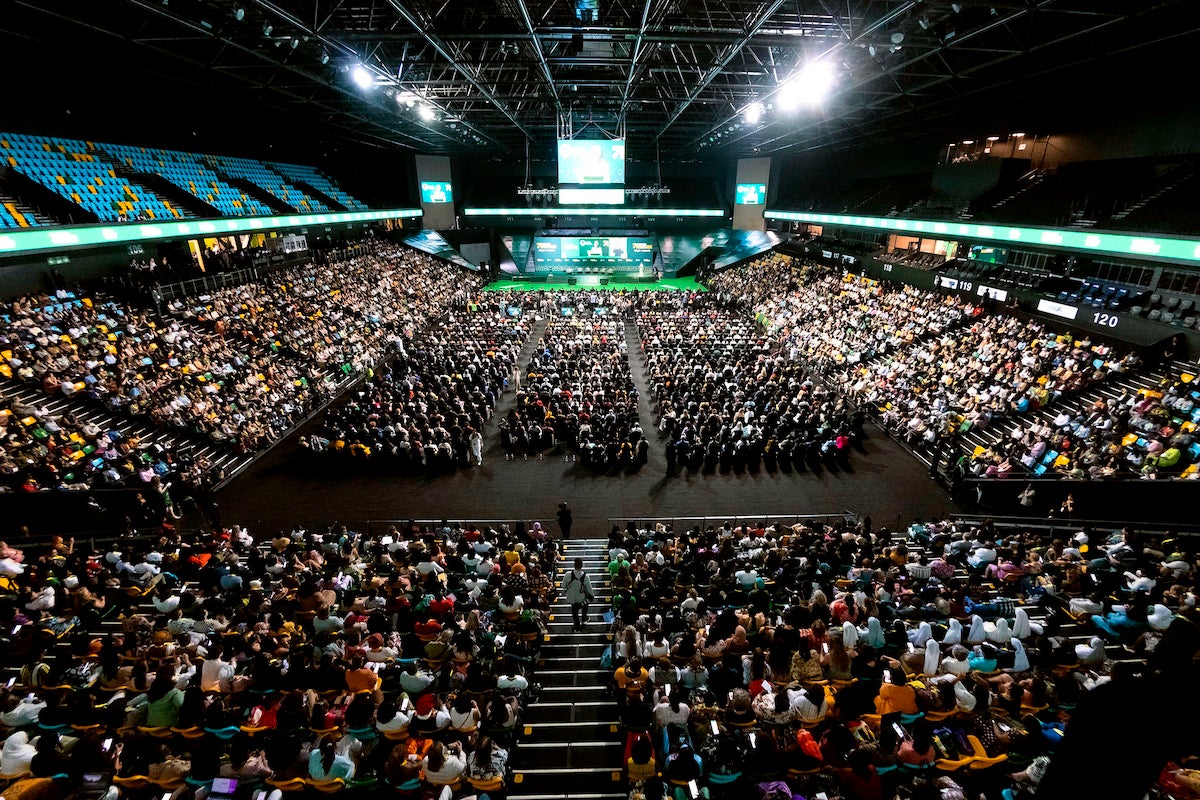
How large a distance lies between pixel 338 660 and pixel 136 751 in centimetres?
192

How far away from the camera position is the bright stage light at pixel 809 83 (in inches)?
560

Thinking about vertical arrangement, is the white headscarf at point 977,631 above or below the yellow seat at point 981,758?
above

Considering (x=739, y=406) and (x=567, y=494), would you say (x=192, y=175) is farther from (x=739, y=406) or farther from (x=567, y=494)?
(x=739, y=406)

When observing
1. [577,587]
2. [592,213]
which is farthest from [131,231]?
[592,213]

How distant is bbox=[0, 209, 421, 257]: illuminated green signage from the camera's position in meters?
14.4

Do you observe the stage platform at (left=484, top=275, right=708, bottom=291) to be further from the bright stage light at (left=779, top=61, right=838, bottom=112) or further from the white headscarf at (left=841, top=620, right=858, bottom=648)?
the white headscarf at (left=841, top=620, right=858, bottom=648)

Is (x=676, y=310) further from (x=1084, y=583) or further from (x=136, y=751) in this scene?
(x=136, y=751)

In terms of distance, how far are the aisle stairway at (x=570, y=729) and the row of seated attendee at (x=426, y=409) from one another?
770 centimetres

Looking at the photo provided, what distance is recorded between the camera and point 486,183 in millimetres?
47062

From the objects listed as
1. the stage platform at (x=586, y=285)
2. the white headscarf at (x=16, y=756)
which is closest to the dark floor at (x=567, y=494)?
the white headscarf at (x=16, y=756)

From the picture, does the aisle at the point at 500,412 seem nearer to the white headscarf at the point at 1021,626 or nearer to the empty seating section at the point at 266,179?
the white headscarf at the point at 1021,626

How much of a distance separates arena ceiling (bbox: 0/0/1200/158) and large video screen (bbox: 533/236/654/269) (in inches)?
842

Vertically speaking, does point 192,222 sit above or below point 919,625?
above

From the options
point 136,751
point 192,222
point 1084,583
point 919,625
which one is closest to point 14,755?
point 136,751
